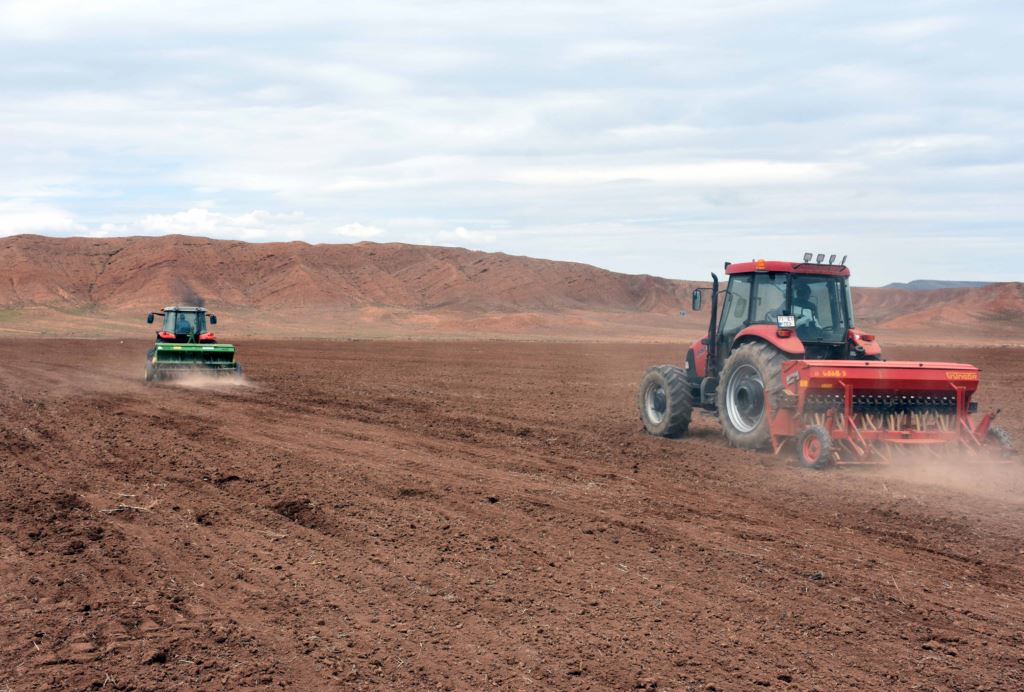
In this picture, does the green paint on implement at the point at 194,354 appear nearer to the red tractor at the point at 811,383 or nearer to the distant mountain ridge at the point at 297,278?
the red tractor at the point at 811,383

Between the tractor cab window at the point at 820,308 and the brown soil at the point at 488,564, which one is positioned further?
the tractor cab window at the point at 820,308

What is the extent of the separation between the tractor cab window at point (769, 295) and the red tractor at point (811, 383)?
13 millimetres

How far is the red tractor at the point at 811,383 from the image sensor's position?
10773 millimetres

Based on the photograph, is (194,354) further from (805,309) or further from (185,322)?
(805,309)

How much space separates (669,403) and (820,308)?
2.39 m

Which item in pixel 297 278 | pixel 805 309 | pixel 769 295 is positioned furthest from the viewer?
pixel 297 278

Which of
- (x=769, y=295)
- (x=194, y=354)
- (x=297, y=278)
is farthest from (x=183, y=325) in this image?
(x=297, y=278)

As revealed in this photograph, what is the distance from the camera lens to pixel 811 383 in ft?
35.3

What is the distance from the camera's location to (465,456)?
11477 mm

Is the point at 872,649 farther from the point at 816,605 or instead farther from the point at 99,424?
the point at 99,424

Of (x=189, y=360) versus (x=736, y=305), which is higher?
(x=736, y=305)

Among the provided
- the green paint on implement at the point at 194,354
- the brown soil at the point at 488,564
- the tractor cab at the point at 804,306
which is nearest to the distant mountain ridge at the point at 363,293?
the green paint on implement at the point at 194,354

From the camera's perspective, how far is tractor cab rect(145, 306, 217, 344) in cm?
2330

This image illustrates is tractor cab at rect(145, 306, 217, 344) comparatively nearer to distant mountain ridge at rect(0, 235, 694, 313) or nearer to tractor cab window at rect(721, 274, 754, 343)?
tractor cab window at rect(721, 274, 754, 343)
